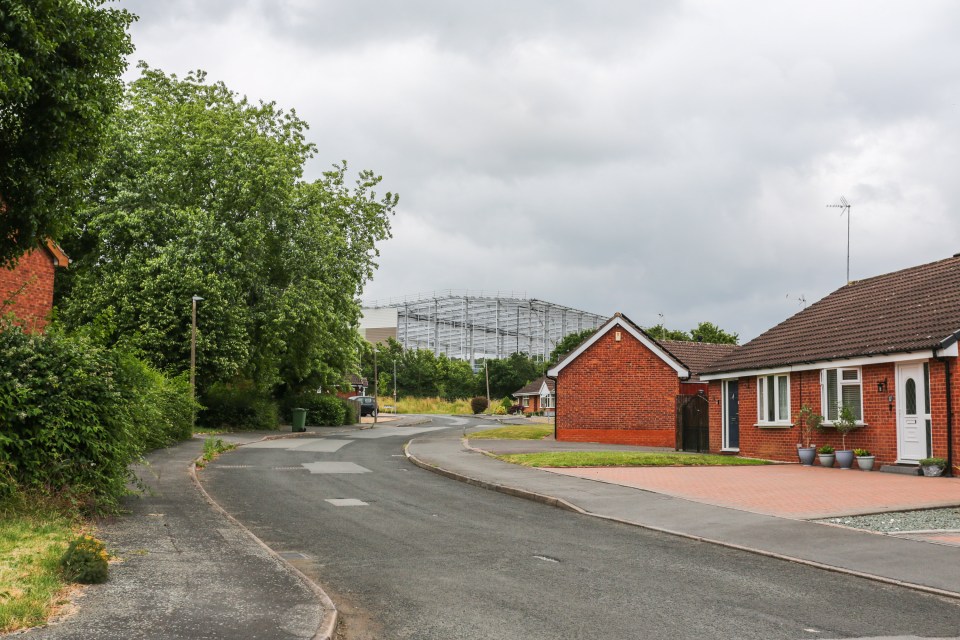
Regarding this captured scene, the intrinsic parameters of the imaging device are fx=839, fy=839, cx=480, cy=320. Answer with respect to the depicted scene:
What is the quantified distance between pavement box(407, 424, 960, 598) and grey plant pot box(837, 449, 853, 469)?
0.70m

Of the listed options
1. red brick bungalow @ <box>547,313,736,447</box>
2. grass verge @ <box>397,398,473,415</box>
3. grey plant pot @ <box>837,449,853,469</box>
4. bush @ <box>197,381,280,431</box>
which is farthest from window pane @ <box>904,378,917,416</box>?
grass verge @ <box>397,398,473,415</box>

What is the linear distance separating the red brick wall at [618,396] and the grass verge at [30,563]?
1003 inches

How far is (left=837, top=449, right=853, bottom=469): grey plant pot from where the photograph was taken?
66.0 ft

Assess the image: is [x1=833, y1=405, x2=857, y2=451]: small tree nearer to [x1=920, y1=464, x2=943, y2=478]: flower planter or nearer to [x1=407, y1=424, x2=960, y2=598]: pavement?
[x1=407, y1=424, x2=960, y2=598]: pavement

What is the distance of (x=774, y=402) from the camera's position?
24.0 metres

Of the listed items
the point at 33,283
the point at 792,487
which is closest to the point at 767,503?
the point at 792,487

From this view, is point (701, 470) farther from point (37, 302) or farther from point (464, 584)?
point (37, 302)

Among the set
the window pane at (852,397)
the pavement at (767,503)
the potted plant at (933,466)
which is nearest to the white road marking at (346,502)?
the pavement at (767,503)

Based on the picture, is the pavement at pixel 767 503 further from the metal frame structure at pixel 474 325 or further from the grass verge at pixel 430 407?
the metal frame structure at pixel 474 325

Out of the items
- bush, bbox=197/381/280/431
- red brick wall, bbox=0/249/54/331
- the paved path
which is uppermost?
red brick wall, bbox=0/249/54/331

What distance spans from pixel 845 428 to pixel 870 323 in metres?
3.08

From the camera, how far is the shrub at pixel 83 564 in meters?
6.95

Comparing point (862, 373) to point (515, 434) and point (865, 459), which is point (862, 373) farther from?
point (515, 434)

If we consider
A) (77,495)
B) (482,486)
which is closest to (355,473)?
(482,486)
